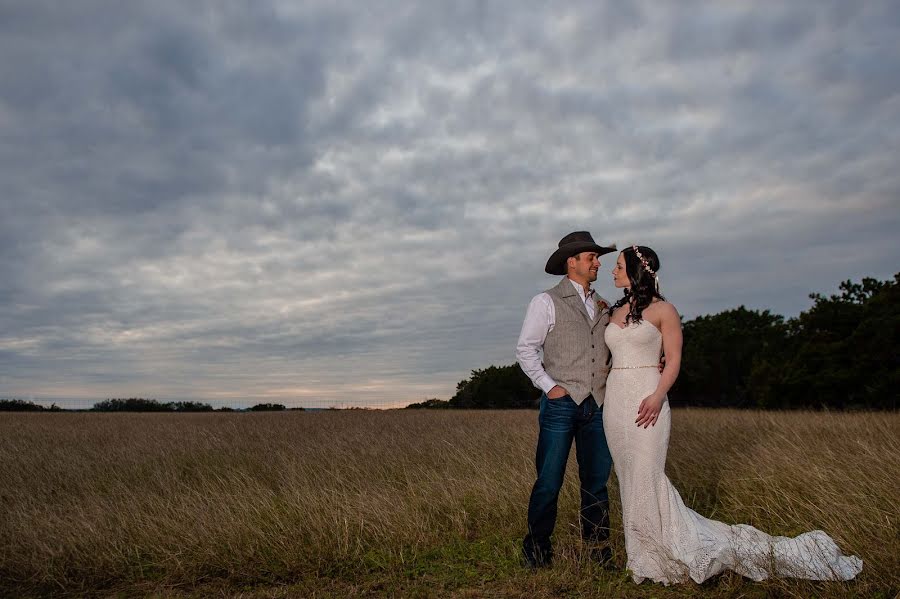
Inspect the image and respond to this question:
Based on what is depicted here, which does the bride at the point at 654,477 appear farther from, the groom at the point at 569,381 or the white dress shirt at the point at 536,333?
the white dress shirt at the point at 536,333

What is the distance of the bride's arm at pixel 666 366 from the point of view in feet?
14.7

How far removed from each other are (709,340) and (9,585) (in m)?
42.6

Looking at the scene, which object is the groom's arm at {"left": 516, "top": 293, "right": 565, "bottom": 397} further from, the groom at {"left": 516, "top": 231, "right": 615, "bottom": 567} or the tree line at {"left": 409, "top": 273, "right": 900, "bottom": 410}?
the tree line at {"left": 409, "top": 273, "right": 900, "bottom": 410}

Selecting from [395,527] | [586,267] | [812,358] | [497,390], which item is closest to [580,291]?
[586,267]

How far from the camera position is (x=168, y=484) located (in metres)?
9.26

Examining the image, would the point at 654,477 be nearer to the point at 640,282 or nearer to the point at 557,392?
the point at 557,392

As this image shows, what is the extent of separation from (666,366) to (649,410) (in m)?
0.33

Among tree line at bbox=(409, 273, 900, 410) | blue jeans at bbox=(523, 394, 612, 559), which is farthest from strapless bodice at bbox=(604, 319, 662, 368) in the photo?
tree line at bbox=(409, 273, 900, 410)

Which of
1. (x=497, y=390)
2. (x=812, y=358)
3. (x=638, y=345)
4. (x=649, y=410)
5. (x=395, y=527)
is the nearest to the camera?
(x=649, y=410)

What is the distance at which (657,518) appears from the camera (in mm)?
4656

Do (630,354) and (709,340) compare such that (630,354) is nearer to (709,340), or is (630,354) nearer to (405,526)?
(405,526)

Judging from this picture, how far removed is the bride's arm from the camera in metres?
4.49

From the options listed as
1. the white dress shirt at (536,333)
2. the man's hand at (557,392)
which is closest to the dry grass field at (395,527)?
the man's hand at (557,392)

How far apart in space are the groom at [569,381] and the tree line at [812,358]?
16071 mm
